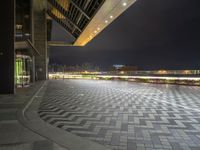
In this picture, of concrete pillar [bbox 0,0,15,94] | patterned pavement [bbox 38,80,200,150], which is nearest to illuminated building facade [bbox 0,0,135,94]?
concrete pillar [bbox 0,0,15,94]

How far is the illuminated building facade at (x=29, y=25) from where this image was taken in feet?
28.6

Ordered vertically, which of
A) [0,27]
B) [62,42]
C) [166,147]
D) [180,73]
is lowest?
[166,147]

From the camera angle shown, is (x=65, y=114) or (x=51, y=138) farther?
(x=65, y=114)

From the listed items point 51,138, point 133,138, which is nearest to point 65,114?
point 51,138

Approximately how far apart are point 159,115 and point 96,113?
1679mm

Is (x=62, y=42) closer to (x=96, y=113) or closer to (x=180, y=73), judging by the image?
(x=180, y=73)

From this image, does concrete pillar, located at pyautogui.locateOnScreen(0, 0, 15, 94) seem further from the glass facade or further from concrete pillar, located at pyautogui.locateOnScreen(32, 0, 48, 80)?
concrete pillar, located at pyautogui.locateOnScreen(32, 0, 48, 80)

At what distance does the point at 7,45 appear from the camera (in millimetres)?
8734

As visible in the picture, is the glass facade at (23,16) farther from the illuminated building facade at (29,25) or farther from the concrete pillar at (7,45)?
the concrete pillar at (7,45)

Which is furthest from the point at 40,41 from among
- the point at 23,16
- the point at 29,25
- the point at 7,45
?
the point at 7,45

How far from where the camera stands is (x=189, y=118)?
16.2 ft

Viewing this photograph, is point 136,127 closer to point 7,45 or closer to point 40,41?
point 7,45

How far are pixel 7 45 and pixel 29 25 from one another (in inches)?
371

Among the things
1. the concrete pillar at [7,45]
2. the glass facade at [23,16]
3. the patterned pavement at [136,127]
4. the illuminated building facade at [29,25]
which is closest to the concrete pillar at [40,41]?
the illuminated building facade at [29,25]
